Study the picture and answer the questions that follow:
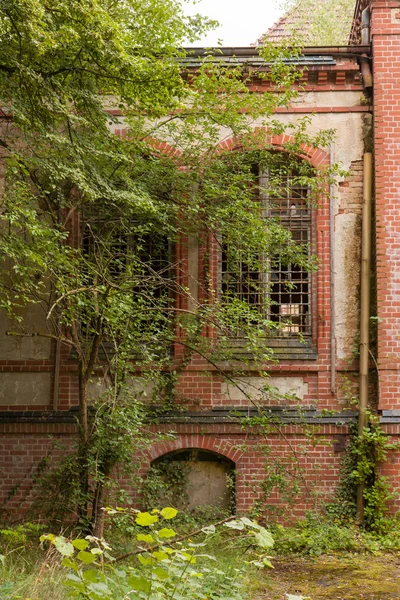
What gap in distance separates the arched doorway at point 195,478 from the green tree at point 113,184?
1.01m

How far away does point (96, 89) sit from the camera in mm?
8438

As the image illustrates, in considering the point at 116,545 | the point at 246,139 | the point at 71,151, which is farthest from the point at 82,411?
the point at 246,139

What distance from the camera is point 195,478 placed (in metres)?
10.9

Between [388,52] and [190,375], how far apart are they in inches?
215

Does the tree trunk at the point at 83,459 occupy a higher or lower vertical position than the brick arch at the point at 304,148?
lower

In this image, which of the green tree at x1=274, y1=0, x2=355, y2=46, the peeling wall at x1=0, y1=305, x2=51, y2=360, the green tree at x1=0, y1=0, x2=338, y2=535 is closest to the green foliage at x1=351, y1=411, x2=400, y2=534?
the green tree at x1=0, y1=0, x2=338, y2=535

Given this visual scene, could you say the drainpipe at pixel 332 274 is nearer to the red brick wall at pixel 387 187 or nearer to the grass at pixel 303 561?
the red brick wall at pixel 387 187

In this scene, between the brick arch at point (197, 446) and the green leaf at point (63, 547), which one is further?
the brick arch at point (197, 446)

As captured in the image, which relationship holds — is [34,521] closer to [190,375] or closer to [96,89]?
[190,375]

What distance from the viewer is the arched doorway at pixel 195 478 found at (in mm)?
10766

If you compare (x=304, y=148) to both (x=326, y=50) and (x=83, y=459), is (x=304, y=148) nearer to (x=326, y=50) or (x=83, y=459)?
(x=326, y=50)

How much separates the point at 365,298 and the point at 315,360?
1.13 metres

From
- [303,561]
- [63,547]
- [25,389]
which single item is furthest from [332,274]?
[63,547]

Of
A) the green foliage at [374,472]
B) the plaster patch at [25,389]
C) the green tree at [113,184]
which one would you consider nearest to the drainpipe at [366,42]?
the green tree at [113,184]
